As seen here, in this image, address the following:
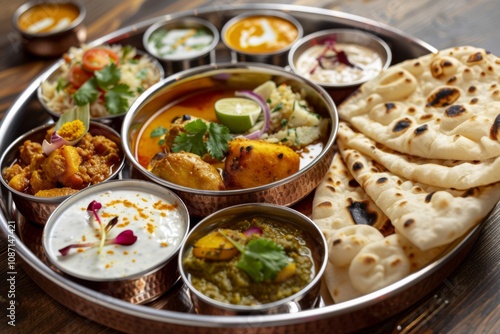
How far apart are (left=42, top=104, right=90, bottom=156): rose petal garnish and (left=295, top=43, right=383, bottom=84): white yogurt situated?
191cm

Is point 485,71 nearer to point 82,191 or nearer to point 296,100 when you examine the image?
point 296,100

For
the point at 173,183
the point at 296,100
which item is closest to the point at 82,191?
the point at 173,183

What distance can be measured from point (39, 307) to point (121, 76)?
2194 millimetres

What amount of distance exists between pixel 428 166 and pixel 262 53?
215 cm

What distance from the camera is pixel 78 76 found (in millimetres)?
5246

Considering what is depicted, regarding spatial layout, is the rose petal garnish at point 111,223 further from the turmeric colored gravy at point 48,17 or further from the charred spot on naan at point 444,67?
the turmeric colored gravy at point 48,17

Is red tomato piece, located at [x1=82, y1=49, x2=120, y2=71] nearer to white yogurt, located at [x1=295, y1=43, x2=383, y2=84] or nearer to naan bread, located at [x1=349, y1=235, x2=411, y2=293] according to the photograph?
white yogurt, located at [x1=295, y1=43, x2=383, y2=84]

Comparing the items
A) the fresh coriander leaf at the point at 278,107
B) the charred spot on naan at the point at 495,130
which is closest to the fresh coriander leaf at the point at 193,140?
the fresh coriander leaf at the point at 278,107

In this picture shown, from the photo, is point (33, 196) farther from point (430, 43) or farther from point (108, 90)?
point (430, 43)

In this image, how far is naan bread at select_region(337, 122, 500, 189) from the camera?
11.8 ft

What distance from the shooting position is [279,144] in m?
4.54

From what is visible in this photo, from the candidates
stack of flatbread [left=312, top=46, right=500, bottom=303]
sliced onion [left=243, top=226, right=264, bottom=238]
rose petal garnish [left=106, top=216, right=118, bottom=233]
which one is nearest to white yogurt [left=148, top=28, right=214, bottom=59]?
stack of flatbread [left=312, top=46, right=500, bottom=303]

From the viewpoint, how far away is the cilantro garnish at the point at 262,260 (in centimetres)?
330

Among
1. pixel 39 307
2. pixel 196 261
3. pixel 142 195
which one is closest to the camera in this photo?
pixel 196 261
